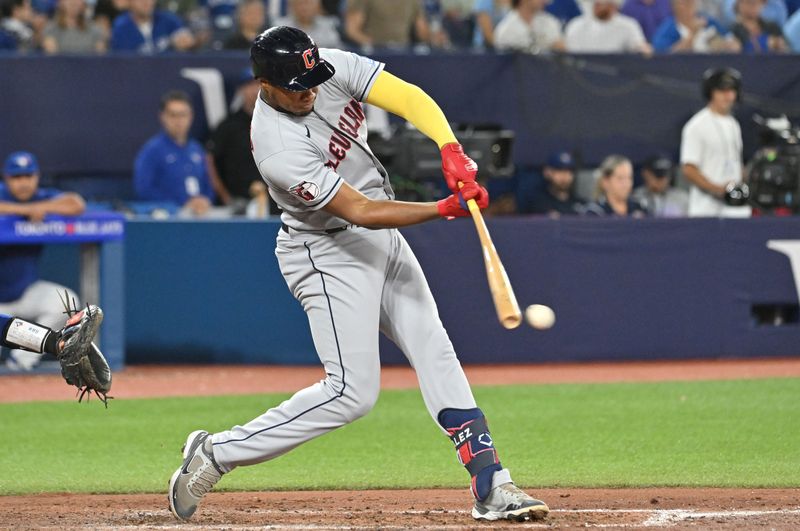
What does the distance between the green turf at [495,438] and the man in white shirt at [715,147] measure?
1.98 meters

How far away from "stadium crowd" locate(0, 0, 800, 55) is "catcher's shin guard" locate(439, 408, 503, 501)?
6.59 m

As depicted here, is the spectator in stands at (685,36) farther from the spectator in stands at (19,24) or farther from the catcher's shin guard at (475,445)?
the catcher's shin guard at (475,445)

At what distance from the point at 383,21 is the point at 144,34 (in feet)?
7.05

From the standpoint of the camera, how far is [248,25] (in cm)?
1167

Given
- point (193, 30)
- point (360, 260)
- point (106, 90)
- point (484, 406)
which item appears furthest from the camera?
point (193, 30)

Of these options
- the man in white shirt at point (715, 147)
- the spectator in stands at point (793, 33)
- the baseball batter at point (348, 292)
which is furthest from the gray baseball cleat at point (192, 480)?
the spectator in stands at point (793, 33)

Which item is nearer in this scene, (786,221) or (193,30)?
(786,221)

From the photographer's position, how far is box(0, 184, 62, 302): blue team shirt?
31.4 feet

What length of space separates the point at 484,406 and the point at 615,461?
6.18ft

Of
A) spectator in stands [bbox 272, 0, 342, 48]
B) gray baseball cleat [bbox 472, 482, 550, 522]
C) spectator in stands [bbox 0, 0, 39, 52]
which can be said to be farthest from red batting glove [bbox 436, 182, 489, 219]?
spectator in stands [bbox 0, 0, 39, 52]

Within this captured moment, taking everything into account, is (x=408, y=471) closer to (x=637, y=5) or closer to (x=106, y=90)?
(x=106, y=90)

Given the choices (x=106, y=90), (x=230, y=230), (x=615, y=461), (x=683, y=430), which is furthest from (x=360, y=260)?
(x=106, y=90)

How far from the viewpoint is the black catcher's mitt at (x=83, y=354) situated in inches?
212

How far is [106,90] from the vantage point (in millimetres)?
11234
